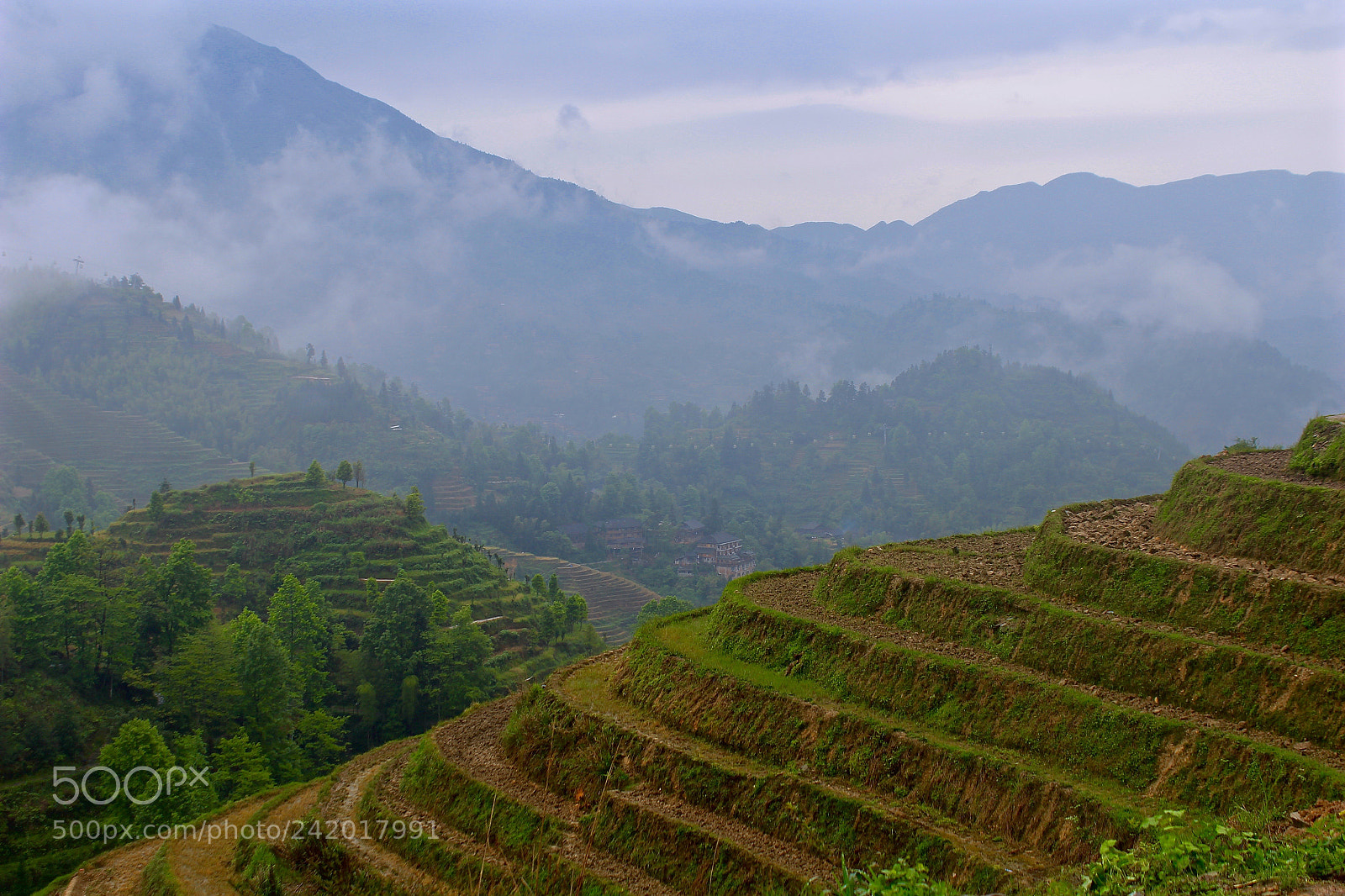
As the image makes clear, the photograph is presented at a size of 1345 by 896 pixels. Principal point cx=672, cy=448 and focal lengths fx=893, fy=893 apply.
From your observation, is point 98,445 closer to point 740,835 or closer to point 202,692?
point 202,692

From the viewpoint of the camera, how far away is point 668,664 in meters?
19.6

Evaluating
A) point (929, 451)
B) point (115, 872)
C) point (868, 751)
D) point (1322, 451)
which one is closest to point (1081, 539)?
point (1322, 451)

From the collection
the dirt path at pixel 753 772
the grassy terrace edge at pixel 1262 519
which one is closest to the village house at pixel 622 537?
the dirt path at pixel 753 772

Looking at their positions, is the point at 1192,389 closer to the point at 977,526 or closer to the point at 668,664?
the point at 977,526

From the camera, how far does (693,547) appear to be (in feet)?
370

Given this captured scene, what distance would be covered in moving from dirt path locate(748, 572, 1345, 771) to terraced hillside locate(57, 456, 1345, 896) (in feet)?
0.23

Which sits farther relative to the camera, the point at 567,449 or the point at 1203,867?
the point at 567,449

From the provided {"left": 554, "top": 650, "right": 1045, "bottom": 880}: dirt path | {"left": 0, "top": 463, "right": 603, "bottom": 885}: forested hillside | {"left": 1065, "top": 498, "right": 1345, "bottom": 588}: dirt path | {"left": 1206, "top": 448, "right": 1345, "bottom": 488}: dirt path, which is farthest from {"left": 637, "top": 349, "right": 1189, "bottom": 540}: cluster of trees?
{"left": 554, "top": 650, "right": 1045, "bottom": 880}: dirt path

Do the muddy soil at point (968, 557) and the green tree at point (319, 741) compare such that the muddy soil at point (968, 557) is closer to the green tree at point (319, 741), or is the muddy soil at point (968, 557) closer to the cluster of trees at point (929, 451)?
the green tree at point (319, 741)

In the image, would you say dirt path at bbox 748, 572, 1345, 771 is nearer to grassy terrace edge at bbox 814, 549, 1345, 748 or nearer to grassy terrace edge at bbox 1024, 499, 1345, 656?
grassy terrace edge at bbox 814, 549, 1345, 748

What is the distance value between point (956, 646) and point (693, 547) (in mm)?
95895

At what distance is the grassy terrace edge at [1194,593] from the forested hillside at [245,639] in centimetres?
2648

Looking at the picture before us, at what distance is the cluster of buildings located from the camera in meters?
107

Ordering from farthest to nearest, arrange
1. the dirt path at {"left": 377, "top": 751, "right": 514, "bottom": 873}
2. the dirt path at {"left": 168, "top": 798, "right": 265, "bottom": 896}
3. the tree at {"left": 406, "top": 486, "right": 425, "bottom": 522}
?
the tree at {"left": 406, "top": 486, "right": 425, "bottom": 522}
the dirt path at {"left": 168, "top": 798, "right": 265, "bottom": 896}
the dirt path at {"left": 377, "top": 751, "right": 514, "bottom": 873}
